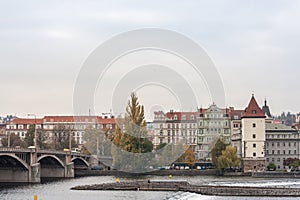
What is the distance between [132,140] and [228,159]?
644 inches

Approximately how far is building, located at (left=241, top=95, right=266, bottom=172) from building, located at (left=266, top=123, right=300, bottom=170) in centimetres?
728

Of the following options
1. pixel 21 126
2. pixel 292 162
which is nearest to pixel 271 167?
pixel 292 162

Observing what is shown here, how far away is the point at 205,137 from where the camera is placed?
141m

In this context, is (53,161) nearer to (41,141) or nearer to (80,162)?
(80,162)

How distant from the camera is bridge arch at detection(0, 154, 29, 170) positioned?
271ft

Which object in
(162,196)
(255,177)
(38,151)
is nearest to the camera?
(162,196)

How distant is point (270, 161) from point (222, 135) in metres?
17.3

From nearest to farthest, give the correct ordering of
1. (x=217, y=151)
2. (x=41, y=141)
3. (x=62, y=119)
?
(x=217, y=151)
(x=41, y=141)
(x=62, y=119)

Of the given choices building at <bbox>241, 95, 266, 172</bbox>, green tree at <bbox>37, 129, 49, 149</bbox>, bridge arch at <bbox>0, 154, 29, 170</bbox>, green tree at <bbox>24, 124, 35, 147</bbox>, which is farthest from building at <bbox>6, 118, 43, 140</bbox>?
bridge arch at <bbox>0, 154, 29, 170</bbox>

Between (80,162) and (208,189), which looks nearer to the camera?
(208,189)

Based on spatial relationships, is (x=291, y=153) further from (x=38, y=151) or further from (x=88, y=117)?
(x=88, y=117)

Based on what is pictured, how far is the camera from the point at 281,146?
123812 millimetres

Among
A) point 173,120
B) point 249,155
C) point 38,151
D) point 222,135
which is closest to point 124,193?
point 38,151

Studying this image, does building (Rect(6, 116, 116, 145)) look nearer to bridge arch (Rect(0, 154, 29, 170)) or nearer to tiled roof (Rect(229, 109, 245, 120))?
tiled roof (Rect(229, 109, 245, 120))
